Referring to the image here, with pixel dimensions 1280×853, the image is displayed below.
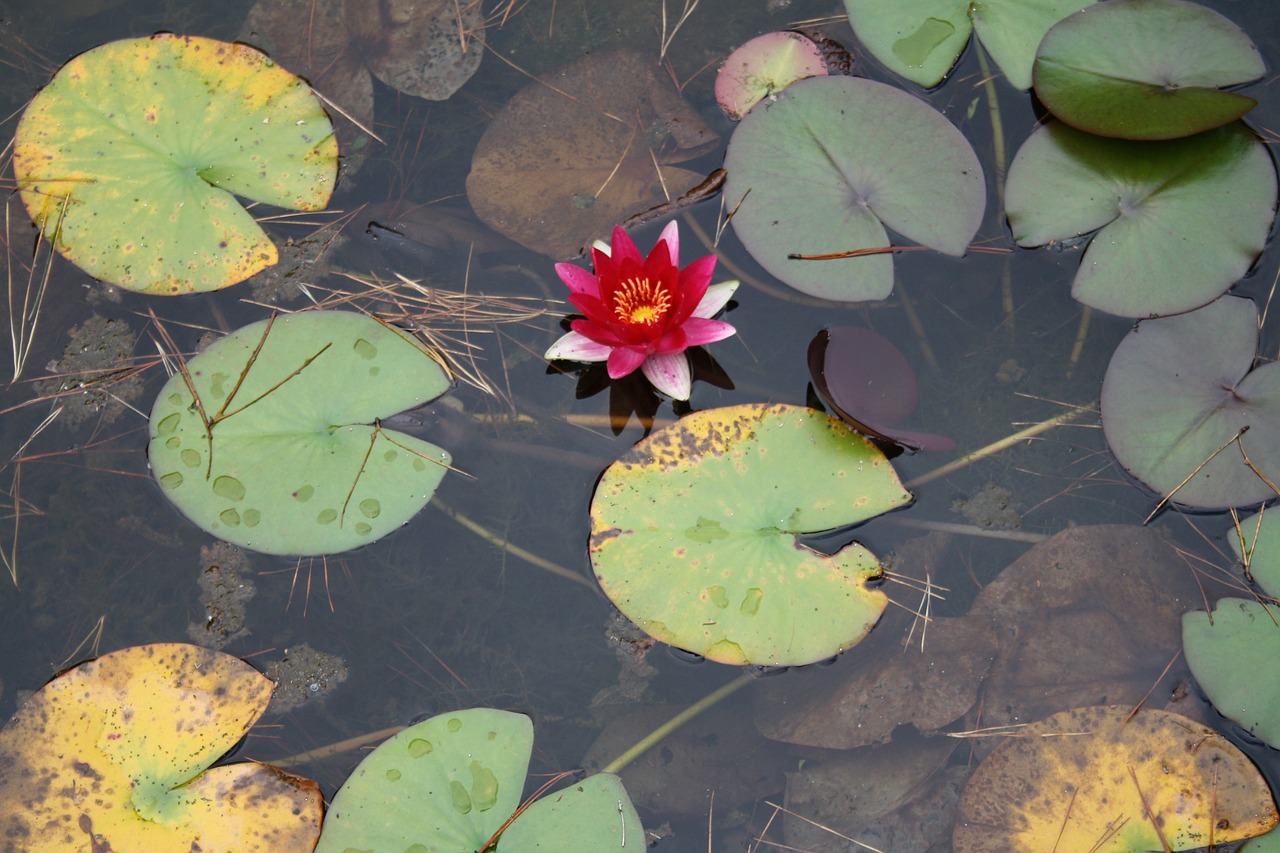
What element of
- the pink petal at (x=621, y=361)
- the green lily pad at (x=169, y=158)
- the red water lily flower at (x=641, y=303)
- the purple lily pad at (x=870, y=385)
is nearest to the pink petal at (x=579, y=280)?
the red water lily flower at (x=641, y=303)

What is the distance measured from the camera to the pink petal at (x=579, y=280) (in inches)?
108

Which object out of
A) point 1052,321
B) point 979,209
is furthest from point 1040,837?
point 979,209

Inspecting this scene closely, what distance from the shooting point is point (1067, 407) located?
295cm

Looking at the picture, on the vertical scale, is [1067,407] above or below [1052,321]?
below

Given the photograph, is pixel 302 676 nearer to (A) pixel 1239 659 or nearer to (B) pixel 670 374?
(B) pixel 670 374

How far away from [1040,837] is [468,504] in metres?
2.07

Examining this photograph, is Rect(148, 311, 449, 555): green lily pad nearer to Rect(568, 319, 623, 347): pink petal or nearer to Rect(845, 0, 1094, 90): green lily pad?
Rect(568, 319, 623, 347): pink petal

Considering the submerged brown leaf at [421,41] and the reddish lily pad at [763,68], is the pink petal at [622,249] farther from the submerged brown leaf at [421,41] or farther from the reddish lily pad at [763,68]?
→ the submerged brown leaf at [421,41]

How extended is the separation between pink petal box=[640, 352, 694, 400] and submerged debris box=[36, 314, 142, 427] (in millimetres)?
1903

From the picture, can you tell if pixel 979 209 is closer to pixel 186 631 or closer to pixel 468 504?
pixel 468 504

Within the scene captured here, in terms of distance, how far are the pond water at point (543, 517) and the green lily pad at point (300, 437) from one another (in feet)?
0.58

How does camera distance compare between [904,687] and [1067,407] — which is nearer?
[904,687]

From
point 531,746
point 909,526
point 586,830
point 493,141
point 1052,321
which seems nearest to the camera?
point 586,830

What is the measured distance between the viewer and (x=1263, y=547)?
2.63m
